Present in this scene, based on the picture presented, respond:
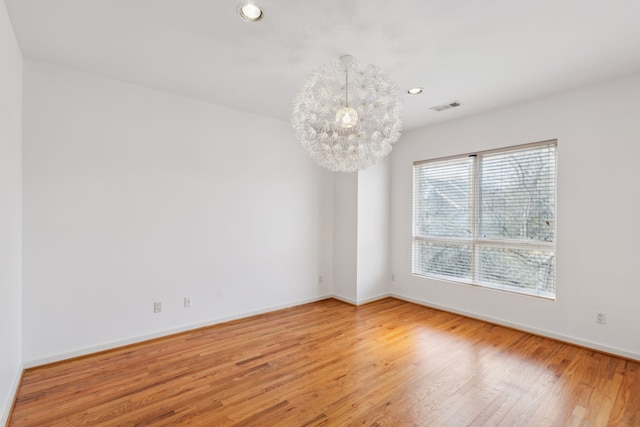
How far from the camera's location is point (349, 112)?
207 centimetres

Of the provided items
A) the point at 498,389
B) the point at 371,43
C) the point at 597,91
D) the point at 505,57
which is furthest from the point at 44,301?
the point at 597,91

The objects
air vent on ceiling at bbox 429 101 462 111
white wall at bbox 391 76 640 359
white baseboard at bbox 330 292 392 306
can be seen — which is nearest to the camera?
white wall at bbox 391 76 640 359

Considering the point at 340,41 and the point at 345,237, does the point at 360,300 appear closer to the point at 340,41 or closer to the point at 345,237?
the point at 345,237

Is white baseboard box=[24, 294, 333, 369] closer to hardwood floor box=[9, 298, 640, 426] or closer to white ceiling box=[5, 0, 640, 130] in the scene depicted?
hardwood floor box=[9, 298, 640, 426]

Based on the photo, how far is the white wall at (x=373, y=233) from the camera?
15.3 ft

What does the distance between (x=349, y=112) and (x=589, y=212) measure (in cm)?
290

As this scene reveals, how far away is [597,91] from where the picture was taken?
311cm

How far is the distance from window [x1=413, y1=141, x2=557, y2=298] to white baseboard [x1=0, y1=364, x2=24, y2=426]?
4.55 meters

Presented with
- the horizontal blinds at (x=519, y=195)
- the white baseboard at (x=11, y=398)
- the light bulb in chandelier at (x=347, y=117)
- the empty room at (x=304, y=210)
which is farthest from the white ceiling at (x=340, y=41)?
Result: the white baseboard at (x=11, y=398)

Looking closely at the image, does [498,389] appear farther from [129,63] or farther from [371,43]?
[129,63]

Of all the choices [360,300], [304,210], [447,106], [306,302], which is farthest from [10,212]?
[447,106]

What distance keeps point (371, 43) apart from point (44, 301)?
3.60 metres

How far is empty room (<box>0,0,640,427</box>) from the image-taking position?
6.93 ft

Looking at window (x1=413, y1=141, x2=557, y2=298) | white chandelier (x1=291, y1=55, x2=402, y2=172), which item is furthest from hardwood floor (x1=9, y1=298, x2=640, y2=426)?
white chandelier (x1=291, y1=55, x2=402, y2=172)
